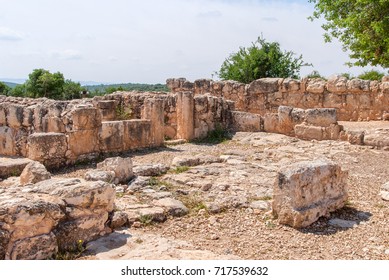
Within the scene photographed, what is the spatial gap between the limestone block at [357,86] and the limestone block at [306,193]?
9946mm

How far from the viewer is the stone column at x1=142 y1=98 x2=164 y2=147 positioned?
11.2 meters

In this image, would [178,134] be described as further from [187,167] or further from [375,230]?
[375,230]

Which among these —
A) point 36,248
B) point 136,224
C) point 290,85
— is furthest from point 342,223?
point 290,85

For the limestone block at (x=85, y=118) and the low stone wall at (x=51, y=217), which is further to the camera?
the limestone block at (x=85, y=118)

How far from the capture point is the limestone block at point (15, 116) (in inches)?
377

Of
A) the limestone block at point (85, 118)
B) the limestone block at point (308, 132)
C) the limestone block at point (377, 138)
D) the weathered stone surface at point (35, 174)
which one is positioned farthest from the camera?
the limestone block at point (308, 132)

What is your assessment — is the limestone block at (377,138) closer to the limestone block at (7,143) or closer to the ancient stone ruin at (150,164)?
the ancient stone ruin at (150,164)

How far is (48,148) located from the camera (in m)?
8.60

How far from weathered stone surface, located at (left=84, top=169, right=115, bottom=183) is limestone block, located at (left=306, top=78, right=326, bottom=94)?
1059 cm

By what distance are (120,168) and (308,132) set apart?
6.71 meters

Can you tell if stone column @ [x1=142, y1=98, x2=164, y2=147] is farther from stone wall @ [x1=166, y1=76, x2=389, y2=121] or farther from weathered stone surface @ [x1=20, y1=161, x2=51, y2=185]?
stone wall @ [x1=166, y1=76, x2=389, y2=121]

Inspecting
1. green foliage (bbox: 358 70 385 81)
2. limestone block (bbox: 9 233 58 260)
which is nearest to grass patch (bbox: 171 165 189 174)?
limestone block (bbox: 9 233 58 260)

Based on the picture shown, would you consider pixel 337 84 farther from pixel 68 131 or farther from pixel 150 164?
pixel 68 131

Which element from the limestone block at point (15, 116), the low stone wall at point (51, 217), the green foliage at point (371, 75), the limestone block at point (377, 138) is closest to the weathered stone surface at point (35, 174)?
the low stone wall at point (51, 217)
